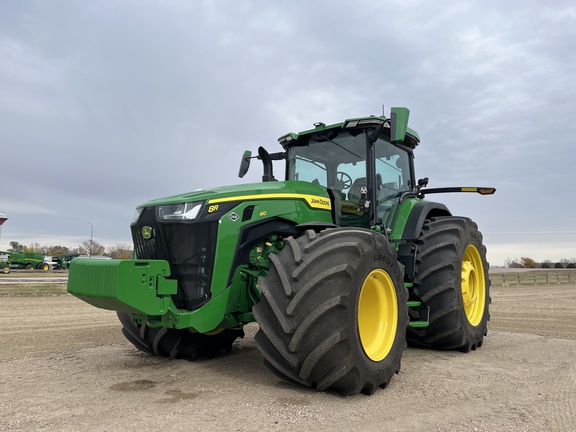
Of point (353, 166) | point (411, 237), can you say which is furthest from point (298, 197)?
point (411, 237)

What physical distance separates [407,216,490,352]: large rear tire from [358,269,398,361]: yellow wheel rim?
130 cm

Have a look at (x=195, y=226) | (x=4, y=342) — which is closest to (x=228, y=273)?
(x=195, y=226)

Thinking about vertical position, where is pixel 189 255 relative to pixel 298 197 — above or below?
below

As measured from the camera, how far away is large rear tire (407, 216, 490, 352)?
551 centimetres

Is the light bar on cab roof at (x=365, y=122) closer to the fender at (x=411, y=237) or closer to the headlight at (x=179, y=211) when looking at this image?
the fender at (x=411, y=237)

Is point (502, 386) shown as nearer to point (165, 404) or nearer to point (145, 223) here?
point (165, 404)

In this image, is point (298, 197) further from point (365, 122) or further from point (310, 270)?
point (365, 122)

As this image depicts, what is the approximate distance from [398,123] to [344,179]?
1141 mm

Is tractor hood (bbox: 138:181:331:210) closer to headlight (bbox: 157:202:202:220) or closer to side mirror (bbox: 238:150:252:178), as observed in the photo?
headlight (bbox: 157:202:202:220)

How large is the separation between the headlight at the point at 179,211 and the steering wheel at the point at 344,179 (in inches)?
86.5

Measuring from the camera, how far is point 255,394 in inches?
146

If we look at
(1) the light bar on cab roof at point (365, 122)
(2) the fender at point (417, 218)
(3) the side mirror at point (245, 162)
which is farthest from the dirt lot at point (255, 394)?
(1) the light bar on cab roof at point (365, 122)

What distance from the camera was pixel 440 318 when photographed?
18.2 feet

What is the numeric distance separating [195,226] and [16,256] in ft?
146
